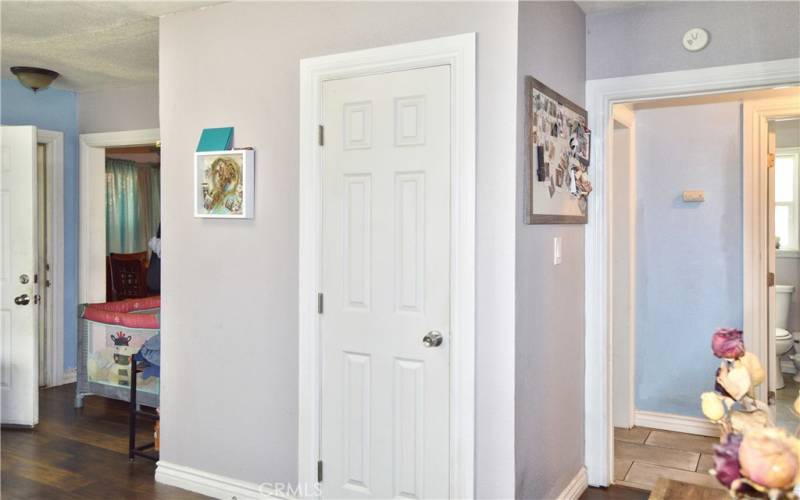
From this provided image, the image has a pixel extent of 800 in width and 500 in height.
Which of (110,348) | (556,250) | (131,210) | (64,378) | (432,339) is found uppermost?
(131,210)

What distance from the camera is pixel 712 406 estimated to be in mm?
1307

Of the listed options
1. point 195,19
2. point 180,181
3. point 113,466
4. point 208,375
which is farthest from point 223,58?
point 113,466

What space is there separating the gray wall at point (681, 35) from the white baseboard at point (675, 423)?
230 centimetres

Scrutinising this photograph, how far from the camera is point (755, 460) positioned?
1.07m

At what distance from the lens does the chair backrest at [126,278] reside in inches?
268

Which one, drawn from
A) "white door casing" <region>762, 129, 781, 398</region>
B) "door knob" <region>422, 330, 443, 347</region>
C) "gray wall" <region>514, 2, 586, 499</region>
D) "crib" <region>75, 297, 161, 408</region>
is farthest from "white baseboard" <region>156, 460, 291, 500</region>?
"white door casing" <region>762, 129, 781, 398</region>

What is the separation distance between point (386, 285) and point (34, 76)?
336 cm

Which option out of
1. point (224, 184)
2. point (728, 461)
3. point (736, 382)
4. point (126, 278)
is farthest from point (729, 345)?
point (126, 278)

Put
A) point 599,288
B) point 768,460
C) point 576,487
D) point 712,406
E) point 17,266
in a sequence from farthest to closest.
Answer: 1. point 17,266
2. point 599,288
3. point 576,487
4. point 712,406
5. point 768,460

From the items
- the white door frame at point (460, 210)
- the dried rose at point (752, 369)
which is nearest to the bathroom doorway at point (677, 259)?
the white door frame at point (460, 210)

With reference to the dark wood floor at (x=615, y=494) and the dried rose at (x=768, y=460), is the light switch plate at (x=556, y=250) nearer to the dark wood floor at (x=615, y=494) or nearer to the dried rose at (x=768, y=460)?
the dark wood floor at (x=615, y=494)

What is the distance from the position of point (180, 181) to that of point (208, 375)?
1008 millimetres

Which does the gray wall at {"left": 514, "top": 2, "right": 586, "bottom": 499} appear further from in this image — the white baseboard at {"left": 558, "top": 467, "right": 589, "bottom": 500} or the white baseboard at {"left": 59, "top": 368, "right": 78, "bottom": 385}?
the white baseboard at {"left": 59, "top": 368, "right": 78, "bottom": 385}

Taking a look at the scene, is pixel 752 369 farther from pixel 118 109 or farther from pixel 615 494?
pixel 118 109
